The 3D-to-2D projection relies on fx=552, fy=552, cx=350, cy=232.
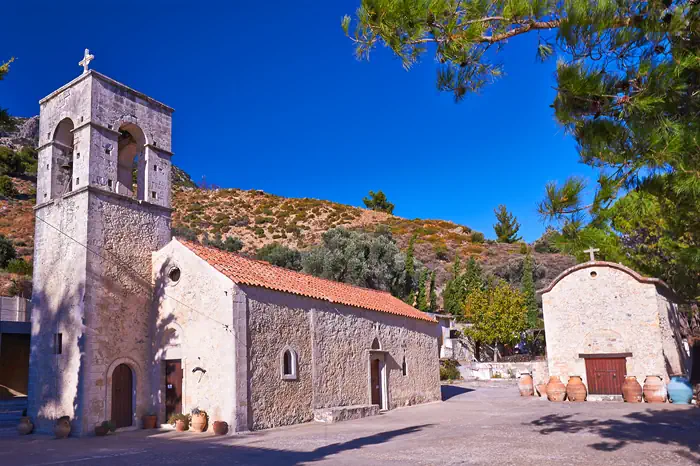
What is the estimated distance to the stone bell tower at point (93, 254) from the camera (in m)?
14.1

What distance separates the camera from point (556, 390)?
806 inches

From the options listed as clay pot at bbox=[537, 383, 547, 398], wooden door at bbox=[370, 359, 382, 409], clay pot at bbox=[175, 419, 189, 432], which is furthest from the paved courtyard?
clay pot at bbox=[537, 383, 547, 398]

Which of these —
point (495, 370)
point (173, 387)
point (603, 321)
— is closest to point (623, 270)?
point (603, 321)

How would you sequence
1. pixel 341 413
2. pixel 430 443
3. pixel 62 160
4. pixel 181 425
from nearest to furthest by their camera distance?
1. pixel 430 443
2. pixel 181 425
3. pixel 62 160
4. pixel 341 413

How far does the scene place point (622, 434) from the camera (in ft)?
37.8

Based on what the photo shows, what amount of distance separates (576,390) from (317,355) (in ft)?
33.1

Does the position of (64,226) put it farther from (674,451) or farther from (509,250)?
(509,250)

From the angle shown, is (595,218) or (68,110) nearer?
(595,218)

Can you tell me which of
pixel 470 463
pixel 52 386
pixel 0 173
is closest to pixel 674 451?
pixel 470 463

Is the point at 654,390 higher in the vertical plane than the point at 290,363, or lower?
lower

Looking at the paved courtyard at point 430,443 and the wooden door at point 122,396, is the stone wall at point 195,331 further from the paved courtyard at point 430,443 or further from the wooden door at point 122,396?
the paved courtyard at point 430,443

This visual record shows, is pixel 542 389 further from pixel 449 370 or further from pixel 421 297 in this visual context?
pixel 421 297

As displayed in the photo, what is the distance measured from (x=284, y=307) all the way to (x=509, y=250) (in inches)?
1993

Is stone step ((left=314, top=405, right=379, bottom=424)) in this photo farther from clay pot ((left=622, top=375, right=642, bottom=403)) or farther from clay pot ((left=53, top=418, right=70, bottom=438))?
clay pot ((left=622, top=375, right=642, bottom=403))
